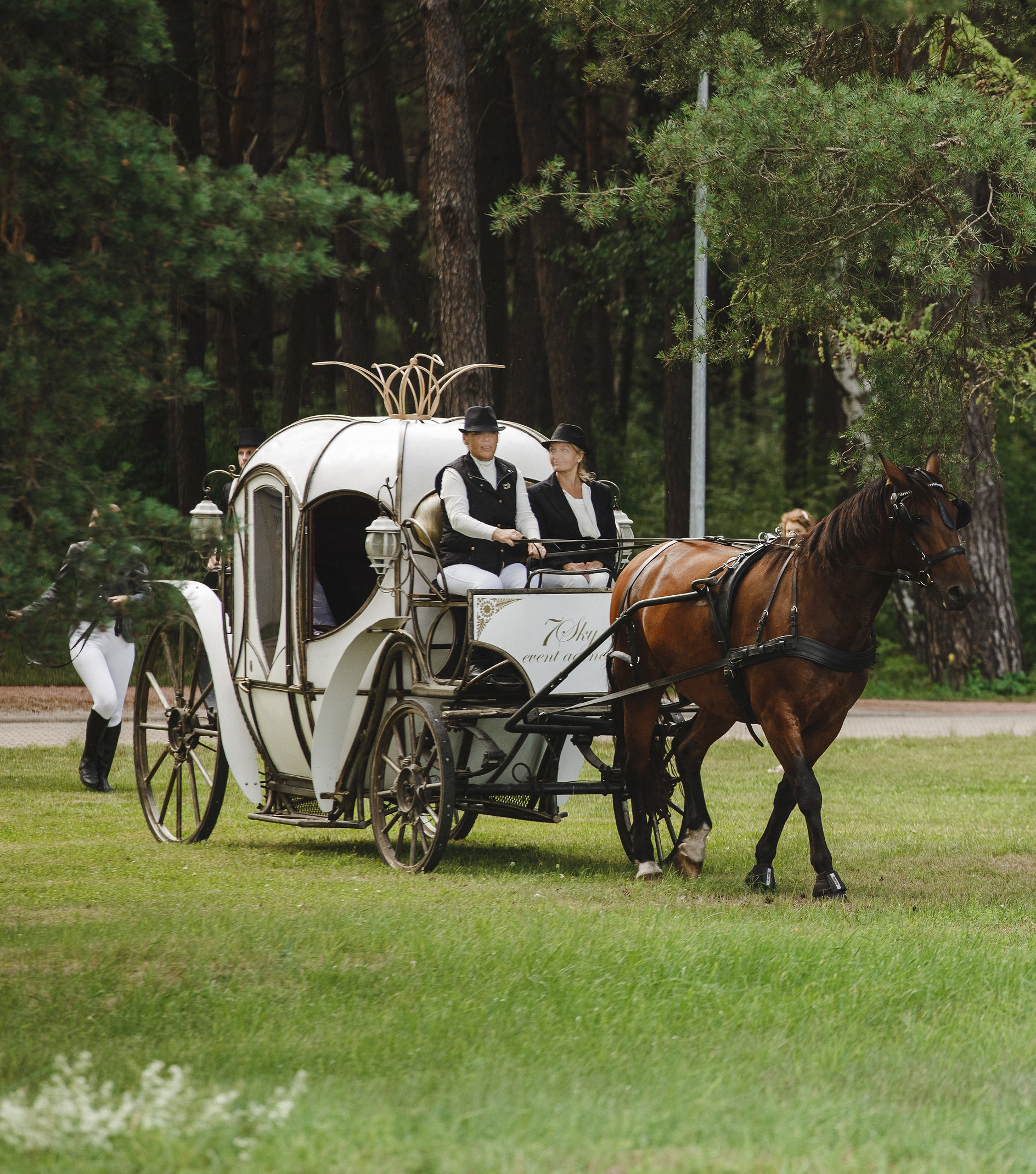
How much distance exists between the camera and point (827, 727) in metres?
8.11

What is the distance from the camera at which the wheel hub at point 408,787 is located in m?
8.70

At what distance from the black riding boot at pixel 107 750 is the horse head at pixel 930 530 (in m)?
6.87

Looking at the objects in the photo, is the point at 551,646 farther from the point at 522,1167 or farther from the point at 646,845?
the point at 522,1167

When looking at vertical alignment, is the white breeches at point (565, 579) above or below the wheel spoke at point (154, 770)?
above

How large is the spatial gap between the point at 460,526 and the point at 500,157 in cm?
1886

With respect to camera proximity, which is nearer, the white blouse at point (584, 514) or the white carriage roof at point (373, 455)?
the white carriage roof at point (373, 455)

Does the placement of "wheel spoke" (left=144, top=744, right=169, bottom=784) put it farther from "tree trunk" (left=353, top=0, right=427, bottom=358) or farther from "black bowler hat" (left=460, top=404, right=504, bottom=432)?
"tree trunk" (left=353, top=0, right=427, bottom=358)

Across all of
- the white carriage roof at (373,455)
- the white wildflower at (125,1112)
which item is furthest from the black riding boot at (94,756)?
the white wildflower at (125,1112)

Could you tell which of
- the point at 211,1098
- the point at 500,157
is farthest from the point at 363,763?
the point at 500,157

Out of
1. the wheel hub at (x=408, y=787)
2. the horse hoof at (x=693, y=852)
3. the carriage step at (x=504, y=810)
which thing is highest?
the wheel hub at (x=408, y=787)

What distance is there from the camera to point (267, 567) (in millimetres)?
9844

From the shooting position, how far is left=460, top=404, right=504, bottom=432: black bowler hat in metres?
8.81

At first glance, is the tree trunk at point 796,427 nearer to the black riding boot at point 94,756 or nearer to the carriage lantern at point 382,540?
the black riding boot at point 94,756

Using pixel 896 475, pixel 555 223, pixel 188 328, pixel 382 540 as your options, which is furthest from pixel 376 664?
pixel 188 328
